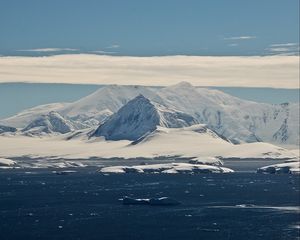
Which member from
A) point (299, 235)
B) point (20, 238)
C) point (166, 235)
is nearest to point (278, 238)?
point (299, 235)

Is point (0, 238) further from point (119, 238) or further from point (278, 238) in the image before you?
point (278, 238)

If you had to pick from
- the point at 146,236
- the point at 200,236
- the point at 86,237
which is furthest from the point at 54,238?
the point at 200,236

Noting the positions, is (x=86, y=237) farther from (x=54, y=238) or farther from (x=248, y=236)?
(x=248, y=236)

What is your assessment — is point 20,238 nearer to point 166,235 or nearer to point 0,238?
point 0,238

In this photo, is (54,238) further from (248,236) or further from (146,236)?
(248,236)

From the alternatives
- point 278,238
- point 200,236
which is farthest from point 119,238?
point 278,238

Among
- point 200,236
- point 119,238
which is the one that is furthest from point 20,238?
point 200,236
